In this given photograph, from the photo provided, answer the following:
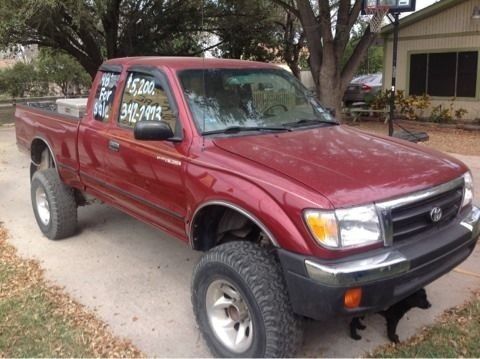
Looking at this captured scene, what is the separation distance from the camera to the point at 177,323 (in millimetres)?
3912

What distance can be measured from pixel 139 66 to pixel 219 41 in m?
15.5

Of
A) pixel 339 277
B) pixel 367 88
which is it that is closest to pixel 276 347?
pixel 339 277

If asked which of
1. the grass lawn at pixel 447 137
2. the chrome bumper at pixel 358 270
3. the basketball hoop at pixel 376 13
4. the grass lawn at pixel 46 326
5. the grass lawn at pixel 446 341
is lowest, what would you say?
the grass lawn at pixel 446 341

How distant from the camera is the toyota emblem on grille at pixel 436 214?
3104 mm

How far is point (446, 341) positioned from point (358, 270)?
4.16 ft

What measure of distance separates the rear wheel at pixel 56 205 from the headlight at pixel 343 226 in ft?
11.3

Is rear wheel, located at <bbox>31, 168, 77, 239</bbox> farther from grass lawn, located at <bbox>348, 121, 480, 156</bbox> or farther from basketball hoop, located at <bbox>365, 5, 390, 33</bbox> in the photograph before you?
grass lawn, located at <bbox>348, 121, 480, 156</bbox>

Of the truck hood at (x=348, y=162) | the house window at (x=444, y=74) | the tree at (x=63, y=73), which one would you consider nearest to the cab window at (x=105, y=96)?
the truck hood at (x=348, y=162)

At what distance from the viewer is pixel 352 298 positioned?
2.78 meters

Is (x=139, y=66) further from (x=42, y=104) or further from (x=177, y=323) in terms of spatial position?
(x=42, y=104)

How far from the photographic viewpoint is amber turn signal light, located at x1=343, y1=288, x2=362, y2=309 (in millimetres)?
2750

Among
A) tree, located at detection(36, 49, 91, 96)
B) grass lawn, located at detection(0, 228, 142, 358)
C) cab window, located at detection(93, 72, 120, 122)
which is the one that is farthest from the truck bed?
tree, located at detection(36, 49, 91, 96)

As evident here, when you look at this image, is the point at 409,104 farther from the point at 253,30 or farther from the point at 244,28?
the point at 244,28

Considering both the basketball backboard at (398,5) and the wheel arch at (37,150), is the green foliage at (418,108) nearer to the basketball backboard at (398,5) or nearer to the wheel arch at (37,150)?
the basketball backboard at (398,5)
